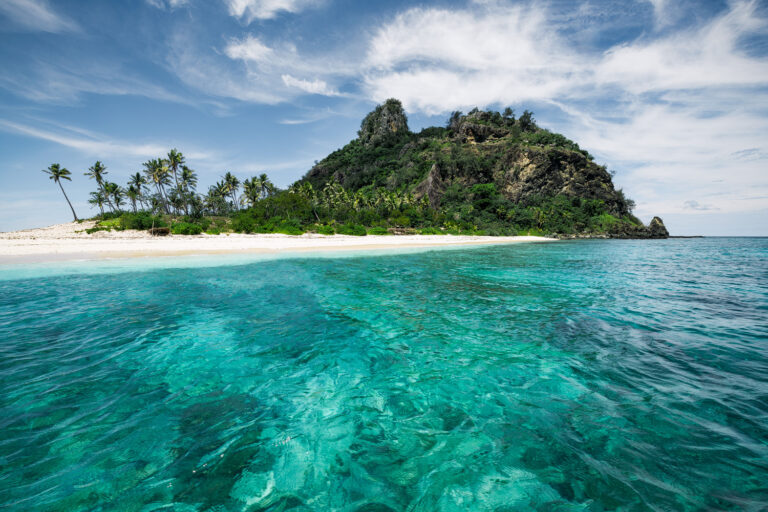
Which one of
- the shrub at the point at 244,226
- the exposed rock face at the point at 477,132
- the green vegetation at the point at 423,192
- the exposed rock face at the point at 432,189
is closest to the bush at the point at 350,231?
the green vegetation at the point at 423,192

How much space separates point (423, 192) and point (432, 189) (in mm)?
3216

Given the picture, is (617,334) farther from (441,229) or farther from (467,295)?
(441,229)

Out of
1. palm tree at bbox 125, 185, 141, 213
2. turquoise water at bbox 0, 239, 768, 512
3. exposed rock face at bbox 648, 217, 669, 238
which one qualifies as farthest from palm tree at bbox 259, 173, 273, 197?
exposed rock face at bbox 648, 217, 669, 238

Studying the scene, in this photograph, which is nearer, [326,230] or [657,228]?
[326,230]

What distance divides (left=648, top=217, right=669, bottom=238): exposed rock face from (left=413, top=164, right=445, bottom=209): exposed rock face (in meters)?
72.9

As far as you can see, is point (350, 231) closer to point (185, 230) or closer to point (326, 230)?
point (326, 230)

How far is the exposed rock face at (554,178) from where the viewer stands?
104438mm

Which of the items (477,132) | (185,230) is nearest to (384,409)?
(185,230)

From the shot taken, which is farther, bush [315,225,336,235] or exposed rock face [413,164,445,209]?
exposed rock face [413,164,445,209]

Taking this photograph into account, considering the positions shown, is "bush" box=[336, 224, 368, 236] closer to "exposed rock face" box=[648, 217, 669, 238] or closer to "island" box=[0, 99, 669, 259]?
"island" box=[0, 99, 669, 259]

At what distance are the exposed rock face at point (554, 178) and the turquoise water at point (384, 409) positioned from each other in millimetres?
107069

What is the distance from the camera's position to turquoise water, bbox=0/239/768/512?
293cm

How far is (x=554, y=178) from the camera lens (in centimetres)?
10581

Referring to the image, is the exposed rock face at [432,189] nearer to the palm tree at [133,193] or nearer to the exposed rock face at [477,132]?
the exposed rock face at [477,132]
